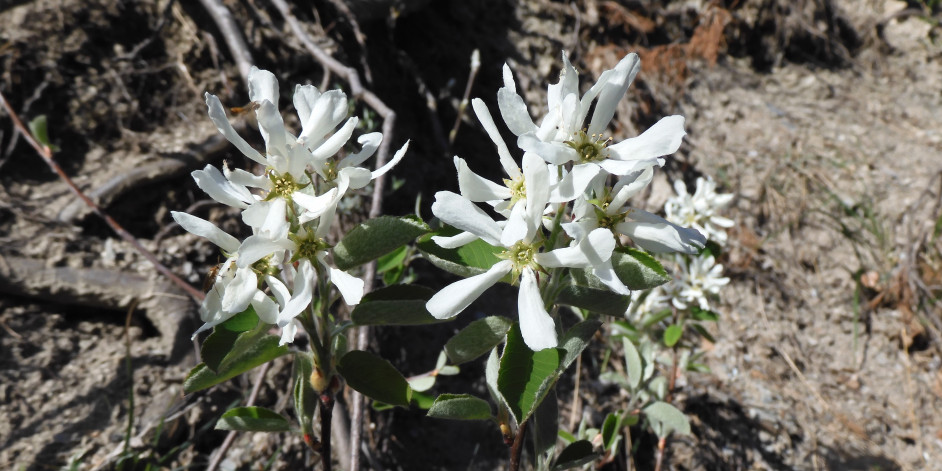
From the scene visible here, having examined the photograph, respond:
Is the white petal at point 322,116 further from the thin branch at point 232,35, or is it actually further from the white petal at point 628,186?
the thin branch at point 232,35

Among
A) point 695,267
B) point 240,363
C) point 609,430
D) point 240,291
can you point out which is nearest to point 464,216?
point 240,291

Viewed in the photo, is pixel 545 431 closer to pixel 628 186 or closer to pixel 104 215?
pixel 628 186

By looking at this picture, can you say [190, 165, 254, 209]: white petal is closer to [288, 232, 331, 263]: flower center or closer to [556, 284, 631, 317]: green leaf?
[288, 232, 331, 263]: flower center

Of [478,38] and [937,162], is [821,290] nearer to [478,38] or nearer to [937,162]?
[937,162]

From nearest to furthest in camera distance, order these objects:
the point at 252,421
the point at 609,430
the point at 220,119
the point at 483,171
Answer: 1. the point at 220,119
2. the point at 252,421
3. the point at 609,430
4. the point at 483,171

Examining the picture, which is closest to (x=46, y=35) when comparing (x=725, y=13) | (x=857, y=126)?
(x=725, y=13)

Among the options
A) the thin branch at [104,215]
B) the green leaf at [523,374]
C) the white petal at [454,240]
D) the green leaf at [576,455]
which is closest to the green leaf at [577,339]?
the green leaf at [523,374]
